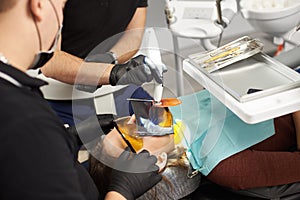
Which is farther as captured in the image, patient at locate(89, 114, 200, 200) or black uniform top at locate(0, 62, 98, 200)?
patient at locate(89, 114, 200, 200)

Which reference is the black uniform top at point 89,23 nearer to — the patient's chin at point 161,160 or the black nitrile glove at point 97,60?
the black nitrile glove at point 97,60

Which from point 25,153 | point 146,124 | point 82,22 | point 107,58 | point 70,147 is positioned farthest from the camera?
point 82,22

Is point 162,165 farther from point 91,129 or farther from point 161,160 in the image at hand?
point 91,129

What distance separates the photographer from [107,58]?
1422 millimetres

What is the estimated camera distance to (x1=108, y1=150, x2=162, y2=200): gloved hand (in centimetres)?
106

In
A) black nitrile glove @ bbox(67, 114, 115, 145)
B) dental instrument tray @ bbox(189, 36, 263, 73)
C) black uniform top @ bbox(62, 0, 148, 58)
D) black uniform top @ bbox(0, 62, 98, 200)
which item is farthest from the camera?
black uniform top @ bbox(62, 0, 148, 58)

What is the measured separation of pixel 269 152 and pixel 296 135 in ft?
0.45

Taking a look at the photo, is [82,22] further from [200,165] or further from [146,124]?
[200,165]

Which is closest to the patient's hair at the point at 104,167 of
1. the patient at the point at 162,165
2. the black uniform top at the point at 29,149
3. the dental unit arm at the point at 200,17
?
the patient at the point at 162,165

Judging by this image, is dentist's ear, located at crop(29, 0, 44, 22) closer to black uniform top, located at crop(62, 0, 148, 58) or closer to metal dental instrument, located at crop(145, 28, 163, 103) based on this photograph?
metal dental instrument, located at crop(145, 28, 163, 103)

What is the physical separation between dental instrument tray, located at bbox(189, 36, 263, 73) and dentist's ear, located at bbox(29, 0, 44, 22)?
2.22 ft

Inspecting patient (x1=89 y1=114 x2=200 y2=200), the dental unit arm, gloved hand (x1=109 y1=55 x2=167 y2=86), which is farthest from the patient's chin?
the dental unit arm

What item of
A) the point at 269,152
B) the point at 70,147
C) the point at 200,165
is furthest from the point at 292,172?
the point at 70,147

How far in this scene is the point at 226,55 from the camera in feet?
4.27
